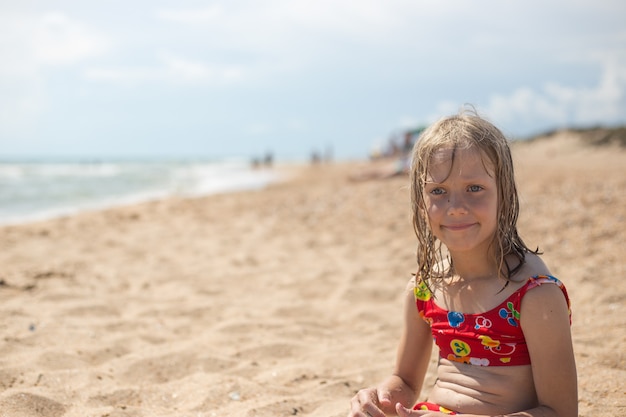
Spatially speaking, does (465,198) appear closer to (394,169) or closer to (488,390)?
(488,390)

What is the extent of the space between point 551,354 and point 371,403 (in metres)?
0.61

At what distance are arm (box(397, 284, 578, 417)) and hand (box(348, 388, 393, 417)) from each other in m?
0.18

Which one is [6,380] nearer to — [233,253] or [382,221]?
[233,253]

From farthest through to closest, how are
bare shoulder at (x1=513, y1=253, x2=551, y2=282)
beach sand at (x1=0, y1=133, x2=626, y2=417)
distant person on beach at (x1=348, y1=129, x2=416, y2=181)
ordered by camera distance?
1. distant person on beach at (x1=348, y1=129, x2=416, y2=181)
2. beach sand at (x1=0, y1=133, x2=626, y2=417)
3. bare shoulder at (x1=513, y1=253, x2=551, y2=282)

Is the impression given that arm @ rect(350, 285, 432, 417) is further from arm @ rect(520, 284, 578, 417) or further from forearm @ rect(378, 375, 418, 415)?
arm @ rect(520, 284, 578, 417)

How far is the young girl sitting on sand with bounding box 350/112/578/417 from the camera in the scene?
175 cm

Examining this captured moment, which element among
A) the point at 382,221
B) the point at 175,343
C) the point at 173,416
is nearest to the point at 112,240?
the point at 382,221

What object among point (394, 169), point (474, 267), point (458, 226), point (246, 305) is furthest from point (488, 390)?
point (394, 169)

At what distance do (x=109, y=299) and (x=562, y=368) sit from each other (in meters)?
3.70

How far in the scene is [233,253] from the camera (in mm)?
6512

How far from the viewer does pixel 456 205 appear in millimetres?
1880

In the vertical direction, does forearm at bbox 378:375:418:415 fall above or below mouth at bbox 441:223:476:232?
below

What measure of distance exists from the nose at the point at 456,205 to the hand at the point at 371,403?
71 cm

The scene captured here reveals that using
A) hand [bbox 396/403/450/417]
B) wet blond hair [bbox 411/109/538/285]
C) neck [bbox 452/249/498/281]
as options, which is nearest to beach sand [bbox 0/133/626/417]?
wet blond hair [bbox 411/109/538/285]
